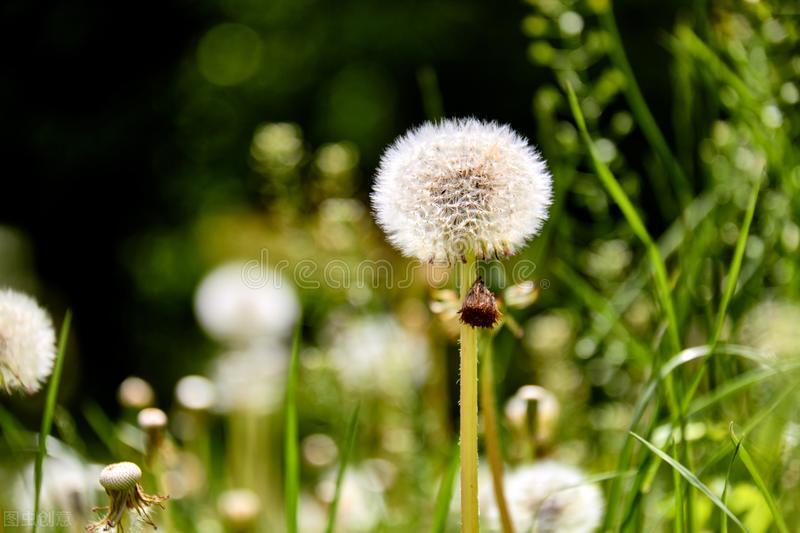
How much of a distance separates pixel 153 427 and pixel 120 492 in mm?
214

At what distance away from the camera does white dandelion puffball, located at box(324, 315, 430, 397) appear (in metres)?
1.70

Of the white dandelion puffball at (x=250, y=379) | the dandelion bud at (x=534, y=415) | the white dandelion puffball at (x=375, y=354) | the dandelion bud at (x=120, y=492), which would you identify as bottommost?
the dandelion bud at (x=120, y=492)

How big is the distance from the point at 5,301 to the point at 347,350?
1016 mm

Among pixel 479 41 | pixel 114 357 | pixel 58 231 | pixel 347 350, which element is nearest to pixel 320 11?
pixel 479 41

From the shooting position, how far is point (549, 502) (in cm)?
117

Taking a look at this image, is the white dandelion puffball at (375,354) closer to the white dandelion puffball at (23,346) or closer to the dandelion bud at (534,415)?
A: the dandelion bud at (534,415)

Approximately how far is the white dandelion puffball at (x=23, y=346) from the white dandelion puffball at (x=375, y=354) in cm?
85

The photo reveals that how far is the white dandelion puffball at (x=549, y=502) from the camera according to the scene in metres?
1.15

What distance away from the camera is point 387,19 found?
17.9ft

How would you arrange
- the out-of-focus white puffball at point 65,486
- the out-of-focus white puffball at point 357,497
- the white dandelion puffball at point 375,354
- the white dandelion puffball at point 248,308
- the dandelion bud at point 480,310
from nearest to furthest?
1. the dandelion bud at point 480,310
2. the out-of-focus white puffball at point 65,486
3. the out-of-focus white puffball at point 357,497
4. the white dandelion puffball at point 375,354
5. the white dandelion puffball at point 248,308

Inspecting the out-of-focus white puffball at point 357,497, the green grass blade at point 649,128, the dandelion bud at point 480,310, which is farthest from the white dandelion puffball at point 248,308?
the dandelion bud at point 480,310

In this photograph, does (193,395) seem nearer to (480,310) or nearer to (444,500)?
(444,500)

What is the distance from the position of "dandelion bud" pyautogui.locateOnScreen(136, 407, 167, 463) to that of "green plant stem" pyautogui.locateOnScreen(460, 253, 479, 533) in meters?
0.39

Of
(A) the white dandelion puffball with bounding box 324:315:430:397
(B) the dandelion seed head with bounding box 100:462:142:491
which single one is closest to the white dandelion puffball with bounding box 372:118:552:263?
(B) the dandelion seed head with bounding box 100:462:142:491
